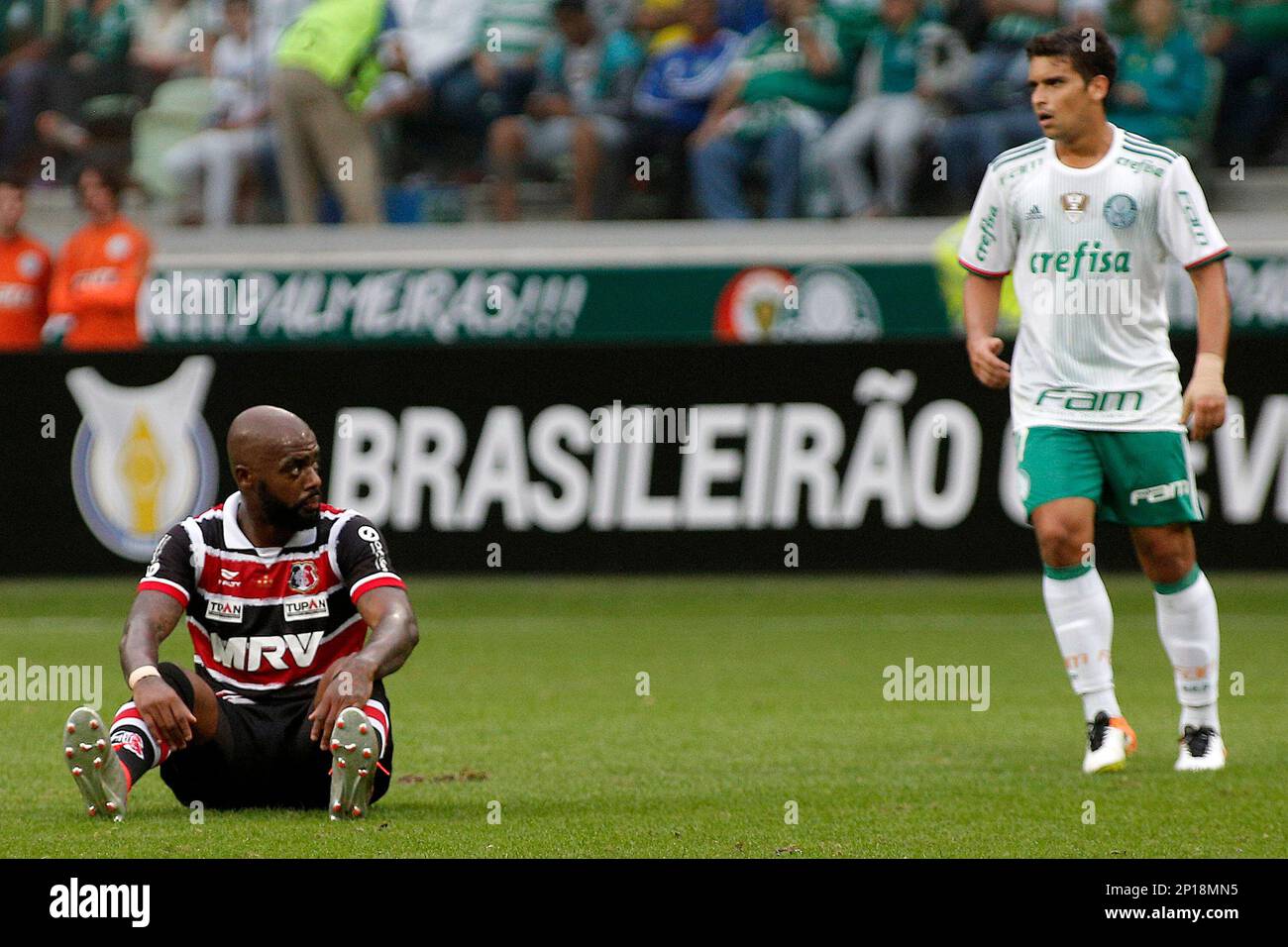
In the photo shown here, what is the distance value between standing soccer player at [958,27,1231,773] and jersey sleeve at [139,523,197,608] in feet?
8.35

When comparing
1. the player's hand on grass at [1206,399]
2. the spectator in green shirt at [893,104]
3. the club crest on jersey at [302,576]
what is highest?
the spectator in green shirt at [893,104]

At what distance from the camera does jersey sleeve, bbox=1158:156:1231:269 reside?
695cm

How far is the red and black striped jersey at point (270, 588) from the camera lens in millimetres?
6031

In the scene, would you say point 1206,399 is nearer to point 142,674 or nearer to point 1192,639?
point 1192,639

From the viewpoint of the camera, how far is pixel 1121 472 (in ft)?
23.1

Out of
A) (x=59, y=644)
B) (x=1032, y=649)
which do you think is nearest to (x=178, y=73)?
(x=59, y=644)

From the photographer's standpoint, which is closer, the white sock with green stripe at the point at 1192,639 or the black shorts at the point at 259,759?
the black shorts at the point at 259,759

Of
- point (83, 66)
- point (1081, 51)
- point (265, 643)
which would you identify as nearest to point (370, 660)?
point (265, 643)

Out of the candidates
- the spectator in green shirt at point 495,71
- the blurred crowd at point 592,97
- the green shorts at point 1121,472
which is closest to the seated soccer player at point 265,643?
the green shorts at point 1121,472

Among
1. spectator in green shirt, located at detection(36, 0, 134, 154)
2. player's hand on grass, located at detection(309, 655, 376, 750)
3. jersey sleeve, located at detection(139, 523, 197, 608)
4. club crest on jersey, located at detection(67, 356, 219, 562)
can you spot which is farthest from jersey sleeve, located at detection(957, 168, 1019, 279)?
spectator in green shirt, located at detection(36, 0, 134, 154)

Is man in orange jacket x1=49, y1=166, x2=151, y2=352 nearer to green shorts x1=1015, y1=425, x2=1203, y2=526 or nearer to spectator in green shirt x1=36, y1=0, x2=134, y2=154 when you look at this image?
spectator in green shirt x1=36, y1=0, x2=134, y2=154

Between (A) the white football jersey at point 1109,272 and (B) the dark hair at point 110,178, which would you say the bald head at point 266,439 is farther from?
(B) the dark hair at point 110,178

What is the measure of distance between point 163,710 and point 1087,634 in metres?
3.01
